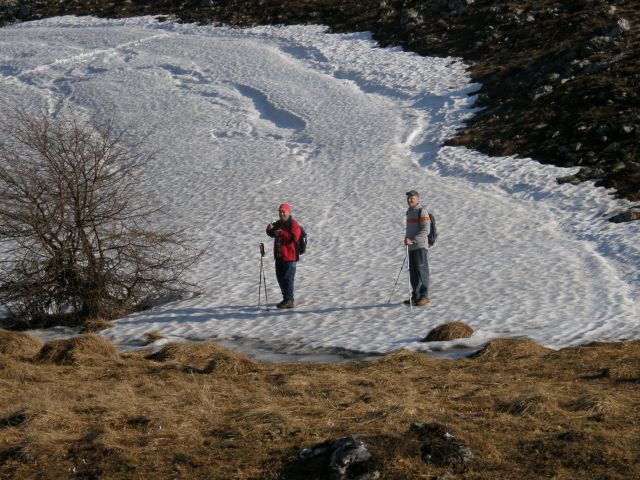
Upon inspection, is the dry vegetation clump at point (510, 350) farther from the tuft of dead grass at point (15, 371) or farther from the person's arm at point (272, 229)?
the tuft of dead grass at point (15, 371)

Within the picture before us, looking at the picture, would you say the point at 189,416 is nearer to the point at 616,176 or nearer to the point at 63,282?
the point at 63,282

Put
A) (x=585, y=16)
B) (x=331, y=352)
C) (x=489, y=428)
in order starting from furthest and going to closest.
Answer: (x=585, y=16) < (x=331, y=352) < (x=489, y=428)

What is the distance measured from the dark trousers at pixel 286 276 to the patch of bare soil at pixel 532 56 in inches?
352

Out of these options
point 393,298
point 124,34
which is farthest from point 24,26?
point 393,298

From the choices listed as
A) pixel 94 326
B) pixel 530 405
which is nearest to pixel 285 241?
pixel 94 326

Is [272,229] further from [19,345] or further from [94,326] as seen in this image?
[19,345]

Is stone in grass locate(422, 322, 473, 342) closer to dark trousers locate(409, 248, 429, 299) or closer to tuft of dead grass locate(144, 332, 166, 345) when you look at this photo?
dark trousers locate(409, 248, 429, 299)

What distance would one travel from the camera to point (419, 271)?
15016 millimetres

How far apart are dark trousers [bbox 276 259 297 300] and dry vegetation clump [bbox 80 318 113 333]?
3.38 metres

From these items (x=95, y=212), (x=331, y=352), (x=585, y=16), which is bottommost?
(x=331, y=352)

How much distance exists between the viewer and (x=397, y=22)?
42062 millimetres

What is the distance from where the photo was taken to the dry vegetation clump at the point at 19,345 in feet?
40.9

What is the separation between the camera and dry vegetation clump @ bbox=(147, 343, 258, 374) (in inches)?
441

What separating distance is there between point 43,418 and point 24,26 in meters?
49.0
